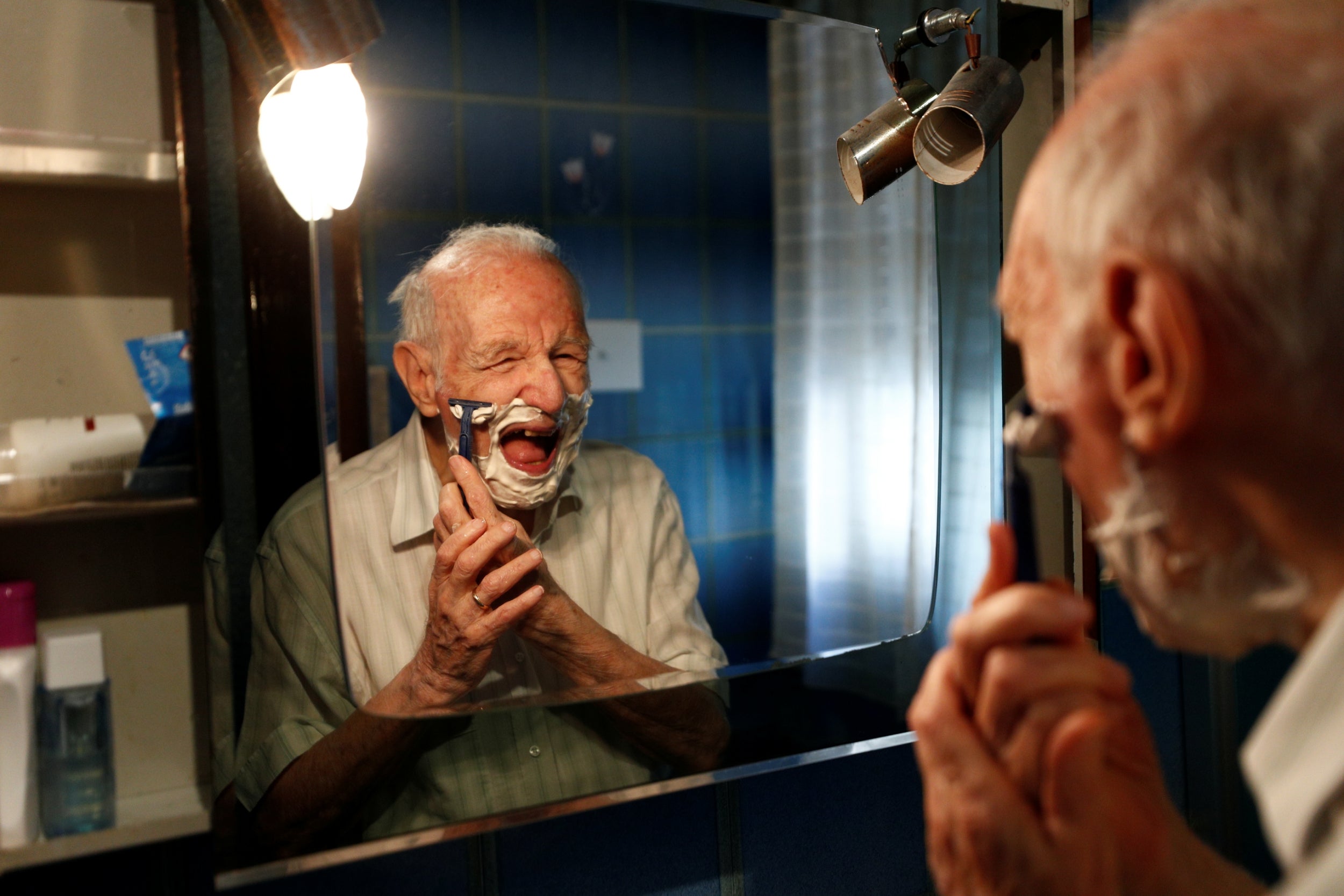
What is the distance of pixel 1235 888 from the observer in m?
0.58

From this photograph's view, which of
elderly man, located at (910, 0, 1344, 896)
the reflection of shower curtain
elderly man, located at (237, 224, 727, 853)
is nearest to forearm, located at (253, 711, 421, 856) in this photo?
elderly man, located at (237, 224, 727, 853)

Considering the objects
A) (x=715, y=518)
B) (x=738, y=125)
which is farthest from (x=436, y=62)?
(x=715, y=518)

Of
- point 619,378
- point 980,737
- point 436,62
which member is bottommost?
point 980,737

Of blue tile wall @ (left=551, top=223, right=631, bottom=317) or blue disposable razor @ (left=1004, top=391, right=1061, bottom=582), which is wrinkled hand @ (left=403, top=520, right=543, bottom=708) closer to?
blue tile wall @ (left=551, top=223, right=631, bottom=317)

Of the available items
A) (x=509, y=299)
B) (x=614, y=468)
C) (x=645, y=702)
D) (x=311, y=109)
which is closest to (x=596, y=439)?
(x=614, y=468)

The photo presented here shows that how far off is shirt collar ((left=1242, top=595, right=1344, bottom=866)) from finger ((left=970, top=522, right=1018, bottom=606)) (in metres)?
0.15

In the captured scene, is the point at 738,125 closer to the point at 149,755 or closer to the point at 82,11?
the point at 82,11

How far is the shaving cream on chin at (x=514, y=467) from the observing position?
29.7 inches

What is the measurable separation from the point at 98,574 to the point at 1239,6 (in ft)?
2.86

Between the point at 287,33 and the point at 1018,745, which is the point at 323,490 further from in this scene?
the point at 1018,745

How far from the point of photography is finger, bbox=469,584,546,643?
0.77 metres

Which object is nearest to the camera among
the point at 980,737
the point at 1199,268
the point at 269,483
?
the point at 1199,268

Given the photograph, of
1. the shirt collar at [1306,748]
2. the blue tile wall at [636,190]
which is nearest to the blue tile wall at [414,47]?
the blue tile wall at [636,190]

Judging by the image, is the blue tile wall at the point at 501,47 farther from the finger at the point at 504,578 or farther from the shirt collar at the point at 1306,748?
the shirt collar at the point at 1306,748
